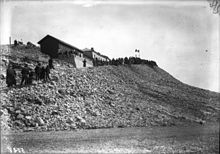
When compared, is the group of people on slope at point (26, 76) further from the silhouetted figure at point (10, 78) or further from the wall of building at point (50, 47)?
the wall of building at point (50, 47)

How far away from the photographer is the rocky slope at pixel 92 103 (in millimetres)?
21953

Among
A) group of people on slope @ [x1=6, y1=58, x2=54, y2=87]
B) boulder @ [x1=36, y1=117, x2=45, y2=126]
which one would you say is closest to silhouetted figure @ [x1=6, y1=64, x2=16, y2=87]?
group of people on slope @ [x1=6, y1=58, x2=54, y2=87]

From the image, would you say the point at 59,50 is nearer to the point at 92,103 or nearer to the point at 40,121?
the point at 92,103

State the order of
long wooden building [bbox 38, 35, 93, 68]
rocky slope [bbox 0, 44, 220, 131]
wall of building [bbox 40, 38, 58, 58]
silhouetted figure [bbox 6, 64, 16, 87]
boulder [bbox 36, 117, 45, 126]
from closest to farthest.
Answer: boulder [bbox 36, 117, 45, 126], rocky slope [bbox 0, 44, 220, 131], silhouetted figure [bbox 6, 64, 16, 87], long wooden building [bbox 38, 35, 93, 68], wall of building [bbox 40, 38, 58, 58]

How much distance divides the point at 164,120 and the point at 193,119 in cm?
423

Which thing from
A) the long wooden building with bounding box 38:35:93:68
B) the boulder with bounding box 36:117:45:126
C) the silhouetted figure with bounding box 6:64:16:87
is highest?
the long wooden building with bounding box 38:35:93:68

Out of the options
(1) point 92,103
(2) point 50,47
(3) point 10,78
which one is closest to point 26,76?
(3) point 10,78

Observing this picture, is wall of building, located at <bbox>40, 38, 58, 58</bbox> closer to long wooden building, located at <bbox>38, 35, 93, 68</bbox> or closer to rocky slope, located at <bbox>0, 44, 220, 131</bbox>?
long wooden building, located at <bbox>38, 35, 93, 68</bbox>

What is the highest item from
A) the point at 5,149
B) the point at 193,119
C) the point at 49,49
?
the point at 49,49

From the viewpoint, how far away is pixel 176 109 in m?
32.5

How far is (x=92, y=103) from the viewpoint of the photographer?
27875 millimetres

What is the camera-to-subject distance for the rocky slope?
72.0 ft

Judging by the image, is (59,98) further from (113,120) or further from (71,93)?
(113,120)

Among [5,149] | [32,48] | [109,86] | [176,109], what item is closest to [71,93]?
[109,86]
